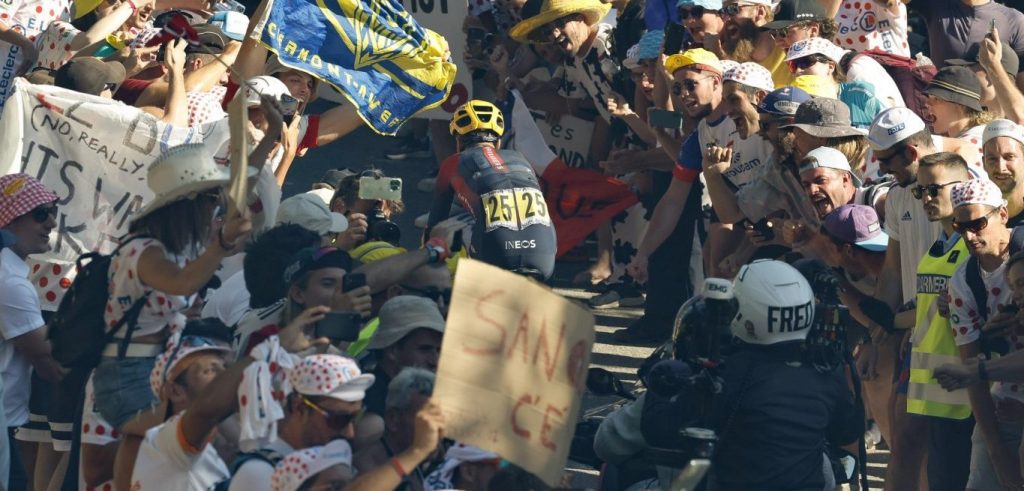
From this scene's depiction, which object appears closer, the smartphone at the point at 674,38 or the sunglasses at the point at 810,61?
the sunglasses at the point at 810,61

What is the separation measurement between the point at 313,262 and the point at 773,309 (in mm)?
1878

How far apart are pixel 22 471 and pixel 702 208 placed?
436 centimetres

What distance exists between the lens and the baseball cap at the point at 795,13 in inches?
407

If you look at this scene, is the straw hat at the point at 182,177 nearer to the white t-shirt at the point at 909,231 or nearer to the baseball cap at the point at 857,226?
the baseball cap at the point at 857,226

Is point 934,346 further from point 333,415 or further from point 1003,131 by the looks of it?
point 333,415

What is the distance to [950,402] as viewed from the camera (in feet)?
25.4

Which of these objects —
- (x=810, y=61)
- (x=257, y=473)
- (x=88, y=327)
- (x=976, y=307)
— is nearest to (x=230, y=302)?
(x=88, y=327)

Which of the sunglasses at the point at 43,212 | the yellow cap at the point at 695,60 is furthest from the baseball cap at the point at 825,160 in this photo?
the sunglasses at the point at 43,212

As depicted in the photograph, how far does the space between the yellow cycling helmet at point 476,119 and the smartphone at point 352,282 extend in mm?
2892

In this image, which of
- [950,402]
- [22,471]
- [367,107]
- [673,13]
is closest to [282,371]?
[22,471]

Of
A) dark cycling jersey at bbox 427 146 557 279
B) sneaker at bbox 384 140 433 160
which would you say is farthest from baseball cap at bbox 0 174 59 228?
sneaker at bbox 384 140 433 160

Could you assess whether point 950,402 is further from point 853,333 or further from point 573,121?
point 573,121

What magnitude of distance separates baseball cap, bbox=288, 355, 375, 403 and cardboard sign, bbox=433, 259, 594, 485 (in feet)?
2.16

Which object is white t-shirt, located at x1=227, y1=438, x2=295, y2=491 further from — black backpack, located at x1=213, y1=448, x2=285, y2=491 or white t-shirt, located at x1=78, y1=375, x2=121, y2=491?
white t-shirt, located at x1=78, y1=375, x2=121, y2=491
